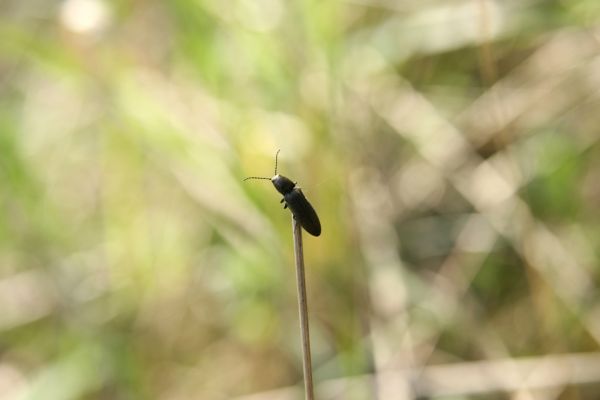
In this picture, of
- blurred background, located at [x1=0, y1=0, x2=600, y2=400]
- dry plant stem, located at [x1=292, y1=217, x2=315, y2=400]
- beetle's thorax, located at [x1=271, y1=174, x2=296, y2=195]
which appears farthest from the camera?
blurred background, located at [x1=0, y1=0, x2=600, y2=400]

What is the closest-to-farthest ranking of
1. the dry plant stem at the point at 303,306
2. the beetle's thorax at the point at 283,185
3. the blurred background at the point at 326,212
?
the dry plant stem at the point at 303,306
the beetle's thorax at the point at 283,185
the blurred background at the point at 326,212

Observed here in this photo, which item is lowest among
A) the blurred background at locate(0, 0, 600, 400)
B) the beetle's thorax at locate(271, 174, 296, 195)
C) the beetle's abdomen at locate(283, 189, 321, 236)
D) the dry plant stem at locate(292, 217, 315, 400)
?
the dry plant stem at locate(292, 217, 315, 400)

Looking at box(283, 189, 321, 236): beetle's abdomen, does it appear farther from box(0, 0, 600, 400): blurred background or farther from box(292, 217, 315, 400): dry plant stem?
box(0, 0, 600, 400): blurred background

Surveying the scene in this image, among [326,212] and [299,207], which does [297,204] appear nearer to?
[299,207]

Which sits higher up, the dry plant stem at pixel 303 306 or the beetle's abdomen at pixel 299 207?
the beetle's abdomen at pixel 299 207

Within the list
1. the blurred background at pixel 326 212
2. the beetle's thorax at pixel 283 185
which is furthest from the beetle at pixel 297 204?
the blurred background at pixel 326 212

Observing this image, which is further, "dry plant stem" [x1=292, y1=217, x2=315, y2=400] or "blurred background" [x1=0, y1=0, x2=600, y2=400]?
"blurred background" [x1=0, y1=0, x2=600, y2=400]

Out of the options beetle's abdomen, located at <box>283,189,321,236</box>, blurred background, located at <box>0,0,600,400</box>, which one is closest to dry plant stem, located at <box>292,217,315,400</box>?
beetle's abdomen, located at <box>283,189,321,236</box>

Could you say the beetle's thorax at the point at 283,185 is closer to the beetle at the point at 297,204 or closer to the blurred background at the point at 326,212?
the beetle at the point at 297,204

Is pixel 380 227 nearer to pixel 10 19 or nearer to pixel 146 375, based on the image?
pixel 146 375

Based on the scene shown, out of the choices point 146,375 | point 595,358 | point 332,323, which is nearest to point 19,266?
point 146,375
